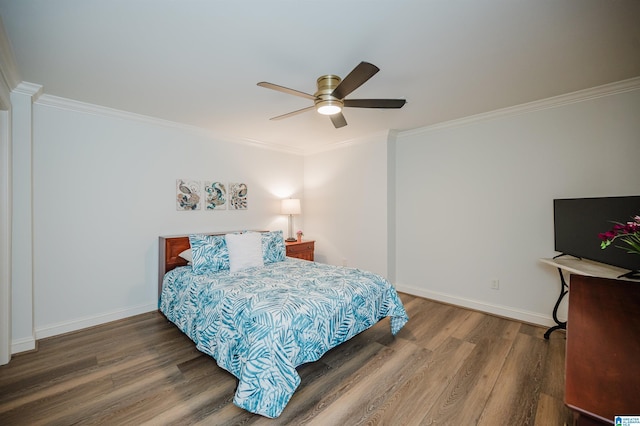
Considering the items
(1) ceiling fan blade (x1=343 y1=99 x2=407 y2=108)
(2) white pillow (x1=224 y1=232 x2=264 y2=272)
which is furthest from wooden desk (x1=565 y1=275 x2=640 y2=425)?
(2) white pillow (x1=224 y1=232 x2=264 y2=272)

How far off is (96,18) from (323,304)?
2.41 metres

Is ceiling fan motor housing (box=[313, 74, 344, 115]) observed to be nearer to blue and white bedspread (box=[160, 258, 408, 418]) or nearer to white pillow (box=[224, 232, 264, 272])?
blue and white bedspread (box=[160, 258, 408, 418])

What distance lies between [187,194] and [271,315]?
250 centimetres

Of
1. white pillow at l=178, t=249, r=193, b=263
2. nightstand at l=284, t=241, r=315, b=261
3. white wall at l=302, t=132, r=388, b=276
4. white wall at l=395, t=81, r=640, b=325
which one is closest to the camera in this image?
white wall at l=395, t=81, r=640, b=325

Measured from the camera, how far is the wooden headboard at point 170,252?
3.28 m

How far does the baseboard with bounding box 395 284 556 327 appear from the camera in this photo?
3.00 meters

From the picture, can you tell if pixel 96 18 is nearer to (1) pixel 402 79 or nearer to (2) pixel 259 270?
(1) pixel 402 79

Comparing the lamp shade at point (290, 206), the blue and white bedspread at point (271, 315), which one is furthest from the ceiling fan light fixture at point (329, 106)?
the lamp shade at point (290, 206)

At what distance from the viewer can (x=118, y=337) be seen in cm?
276

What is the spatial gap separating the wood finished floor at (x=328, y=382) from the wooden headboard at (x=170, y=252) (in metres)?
0.72

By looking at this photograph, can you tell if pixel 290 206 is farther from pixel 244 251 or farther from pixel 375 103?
pixel 375 103

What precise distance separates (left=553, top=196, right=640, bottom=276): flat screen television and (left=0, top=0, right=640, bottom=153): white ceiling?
1123 millimetres

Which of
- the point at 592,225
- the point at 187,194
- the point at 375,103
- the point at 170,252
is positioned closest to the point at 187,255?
the point at 170,252

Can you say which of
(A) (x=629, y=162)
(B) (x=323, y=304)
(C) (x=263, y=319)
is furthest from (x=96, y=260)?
(A) (x=629, y=162)
